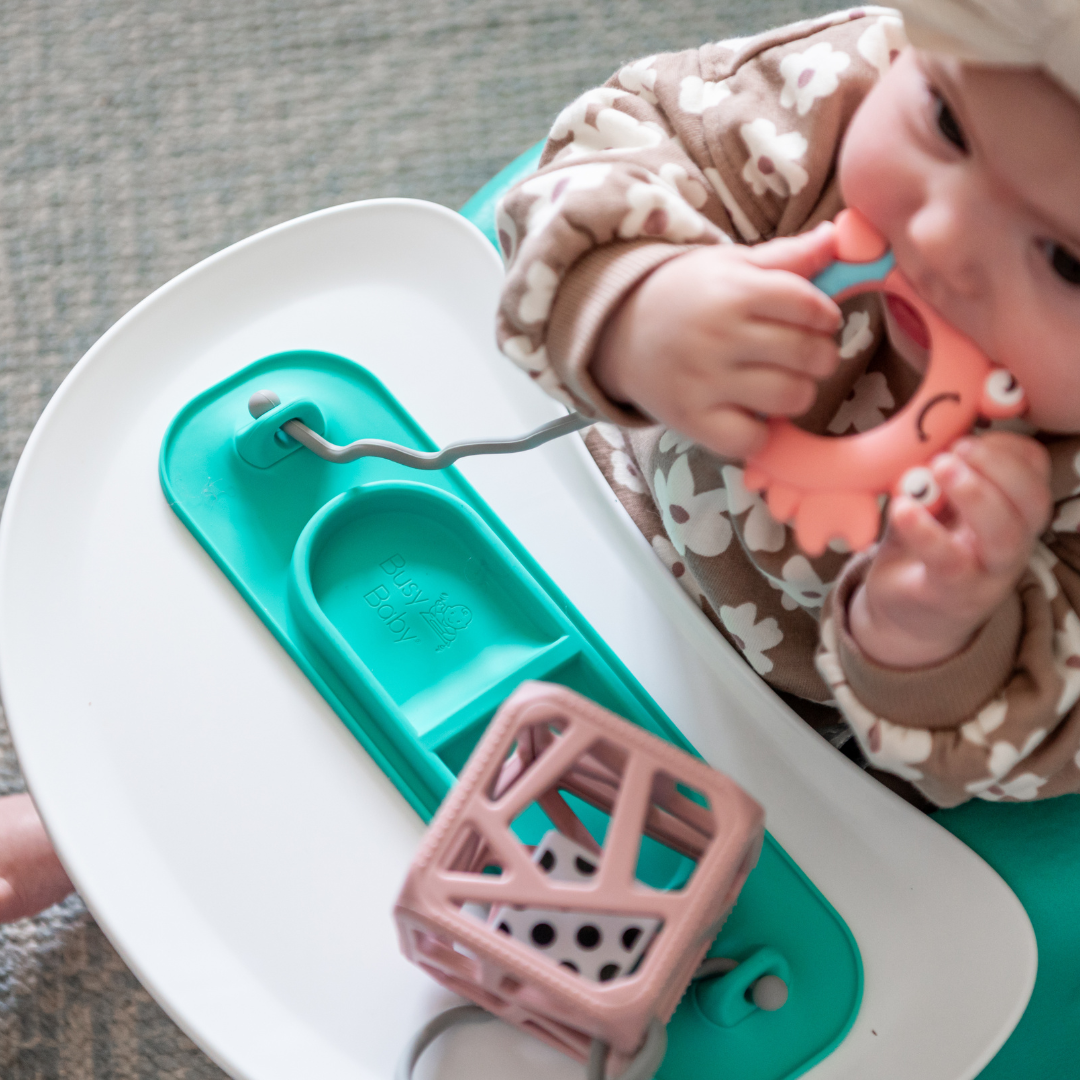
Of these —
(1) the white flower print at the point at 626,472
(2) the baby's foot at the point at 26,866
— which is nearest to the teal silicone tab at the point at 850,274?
(1) the white flower print at the point at 626,472

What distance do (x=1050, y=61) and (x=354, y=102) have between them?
2.54 feet

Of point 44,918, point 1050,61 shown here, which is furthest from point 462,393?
point 44,918

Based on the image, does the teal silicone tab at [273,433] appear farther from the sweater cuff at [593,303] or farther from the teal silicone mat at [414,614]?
the sweater cuff at [593,303]

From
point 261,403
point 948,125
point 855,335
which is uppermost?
point 948,125

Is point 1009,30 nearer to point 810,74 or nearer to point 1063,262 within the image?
point 1063,262

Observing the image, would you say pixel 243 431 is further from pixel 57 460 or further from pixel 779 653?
pixel 779 653

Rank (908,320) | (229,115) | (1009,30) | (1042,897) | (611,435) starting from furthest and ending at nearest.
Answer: (229,115) → (611,435) → (1042,897) → (908,320) → (1009,30)

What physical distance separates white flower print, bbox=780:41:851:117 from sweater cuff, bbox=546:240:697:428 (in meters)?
0.10

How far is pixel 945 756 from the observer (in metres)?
0.41

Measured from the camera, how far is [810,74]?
45cm

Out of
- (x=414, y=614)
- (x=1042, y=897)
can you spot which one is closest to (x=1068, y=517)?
(x=1042, y=897)

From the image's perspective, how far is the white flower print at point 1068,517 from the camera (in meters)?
0.41

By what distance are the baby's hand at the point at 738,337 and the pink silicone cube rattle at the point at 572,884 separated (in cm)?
13

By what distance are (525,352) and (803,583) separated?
156mm
